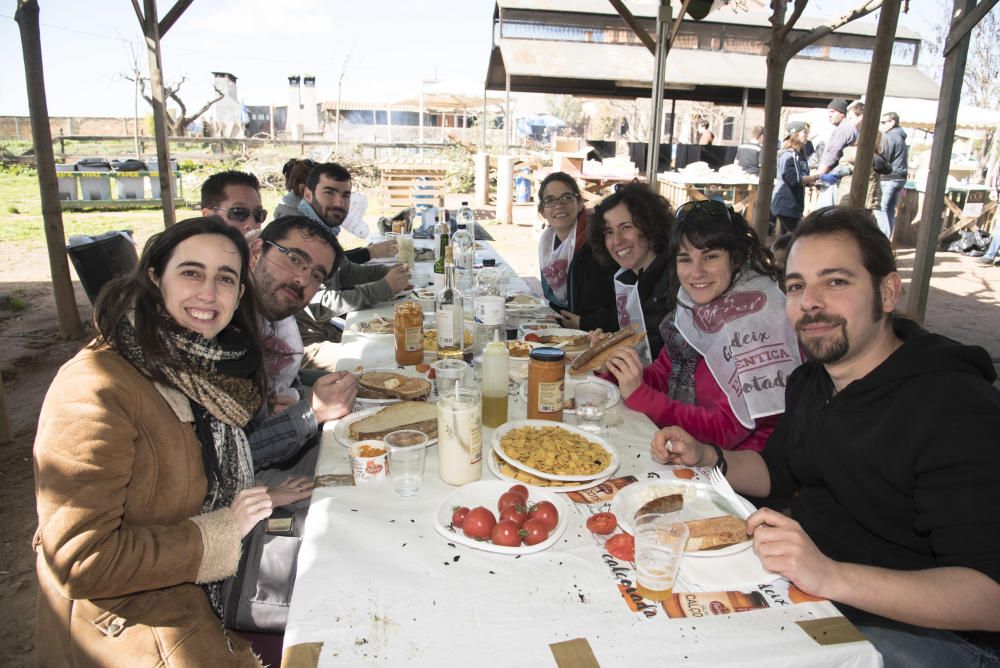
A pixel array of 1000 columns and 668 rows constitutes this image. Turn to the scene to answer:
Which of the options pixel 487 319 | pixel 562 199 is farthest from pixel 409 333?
pixel 562 199

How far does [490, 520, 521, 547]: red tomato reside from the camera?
4.58 feet

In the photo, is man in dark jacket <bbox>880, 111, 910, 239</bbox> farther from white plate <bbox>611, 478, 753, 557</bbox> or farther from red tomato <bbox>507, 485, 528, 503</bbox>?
red tomato <bbox>507, 485, 528, 503</bbox>

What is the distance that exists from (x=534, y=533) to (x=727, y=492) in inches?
23.0

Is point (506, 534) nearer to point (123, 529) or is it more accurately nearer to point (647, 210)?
point (123, 529)

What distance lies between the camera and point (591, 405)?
6.95 feet

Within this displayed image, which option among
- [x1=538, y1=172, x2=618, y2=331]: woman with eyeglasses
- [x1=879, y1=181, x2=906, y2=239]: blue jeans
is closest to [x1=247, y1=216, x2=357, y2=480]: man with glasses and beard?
[x1=538, y1=172, x2=618, y2=331]: woman with eyeglasses

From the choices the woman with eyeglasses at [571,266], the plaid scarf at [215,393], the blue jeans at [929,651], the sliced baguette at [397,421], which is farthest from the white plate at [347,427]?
the woman with eyeglasses at [571,266]

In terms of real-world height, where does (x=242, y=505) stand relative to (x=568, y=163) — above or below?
below

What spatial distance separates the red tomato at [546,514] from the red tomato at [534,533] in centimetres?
2

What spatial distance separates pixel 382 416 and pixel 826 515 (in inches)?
53.6

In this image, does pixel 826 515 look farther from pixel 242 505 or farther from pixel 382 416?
pixel 242 505

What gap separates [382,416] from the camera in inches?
80.9

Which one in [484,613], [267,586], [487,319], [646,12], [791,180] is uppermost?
[646,12]

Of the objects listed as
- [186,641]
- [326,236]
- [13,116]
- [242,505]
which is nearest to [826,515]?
[242,505]
